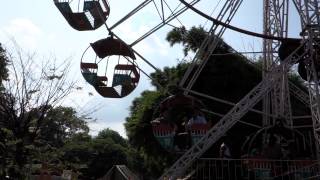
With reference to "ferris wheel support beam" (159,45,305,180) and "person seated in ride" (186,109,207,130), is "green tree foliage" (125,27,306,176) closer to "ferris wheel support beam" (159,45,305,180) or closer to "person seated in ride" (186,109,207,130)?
"ferris wheel support beam" (159,45,305,180)

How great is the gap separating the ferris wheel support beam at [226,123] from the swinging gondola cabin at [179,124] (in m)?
0.27

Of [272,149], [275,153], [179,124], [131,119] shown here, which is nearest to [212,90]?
[131,119]

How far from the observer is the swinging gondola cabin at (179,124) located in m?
15.7

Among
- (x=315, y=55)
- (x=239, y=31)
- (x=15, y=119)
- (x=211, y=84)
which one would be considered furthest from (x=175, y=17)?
(x=211, y=84)

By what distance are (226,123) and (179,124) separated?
4.84 feet

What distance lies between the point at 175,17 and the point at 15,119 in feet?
19.0

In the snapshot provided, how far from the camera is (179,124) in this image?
15.8 meters

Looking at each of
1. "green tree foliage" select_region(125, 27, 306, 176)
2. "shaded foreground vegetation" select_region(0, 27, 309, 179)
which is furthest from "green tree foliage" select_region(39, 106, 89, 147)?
"green tree foliage" select_region(125, 27, 306, 176)

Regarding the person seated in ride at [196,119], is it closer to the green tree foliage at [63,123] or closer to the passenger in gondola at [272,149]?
the passenger in gondola at [272,149]

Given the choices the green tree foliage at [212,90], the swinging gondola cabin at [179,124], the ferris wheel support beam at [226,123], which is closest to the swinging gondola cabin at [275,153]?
the ferris wheel support beam at [226,123]

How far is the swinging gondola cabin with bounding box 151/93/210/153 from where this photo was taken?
51.4ft

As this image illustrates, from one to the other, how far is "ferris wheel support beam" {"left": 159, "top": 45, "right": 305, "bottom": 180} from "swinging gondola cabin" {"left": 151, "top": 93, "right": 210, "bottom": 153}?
0.27 meters

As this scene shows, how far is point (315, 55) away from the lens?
14.9 m

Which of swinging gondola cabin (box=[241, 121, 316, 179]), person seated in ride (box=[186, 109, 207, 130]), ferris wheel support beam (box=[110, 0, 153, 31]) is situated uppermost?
ferris wheel support beam (box=[110, 0, 153, 31])
